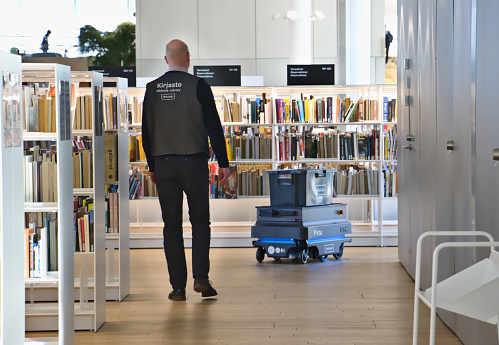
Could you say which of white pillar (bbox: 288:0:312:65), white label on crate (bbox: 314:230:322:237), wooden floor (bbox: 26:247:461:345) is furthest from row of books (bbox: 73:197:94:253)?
white pillar (bbox: 288:0:312:65)

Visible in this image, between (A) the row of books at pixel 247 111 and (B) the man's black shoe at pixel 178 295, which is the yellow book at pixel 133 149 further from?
(B) the man's black shoe at pixel 178 295

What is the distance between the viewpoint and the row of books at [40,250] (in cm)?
399

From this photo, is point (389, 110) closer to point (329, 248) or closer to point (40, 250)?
point (329, 248)

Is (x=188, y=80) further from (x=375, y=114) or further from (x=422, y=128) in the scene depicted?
(x=375, y=114)

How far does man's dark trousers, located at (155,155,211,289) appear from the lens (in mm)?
5312

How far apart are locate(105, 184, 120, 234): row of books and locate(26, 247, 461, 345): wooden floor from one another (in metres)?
0.55

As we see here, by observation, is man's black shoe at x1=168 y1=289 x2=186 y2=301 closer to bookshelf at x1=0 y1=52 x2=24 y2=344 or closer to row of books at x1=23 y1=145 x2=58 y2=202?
row of books at x1=23 y1=145 x2=58 y2=202

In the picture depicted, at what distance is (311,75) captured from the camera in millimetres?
8484

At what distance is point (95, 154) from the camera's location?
4754mm

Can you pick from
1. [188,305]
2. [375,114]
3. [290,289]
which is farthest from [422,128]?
[375,114]

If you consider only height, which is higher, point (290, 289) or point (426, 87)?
point (426, 87)

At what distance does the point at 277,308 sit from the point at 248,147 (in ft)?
11.2

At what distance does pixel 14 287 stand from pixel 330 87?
5627 millimetres

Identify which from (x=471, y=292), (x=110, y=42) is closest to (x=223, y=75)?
(x=471, y=292)
